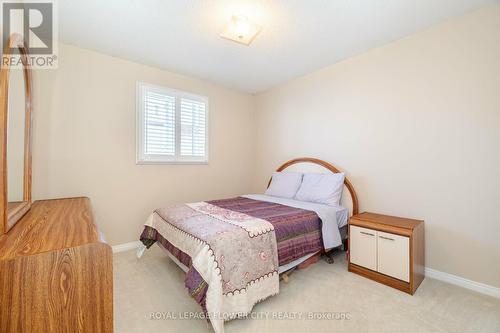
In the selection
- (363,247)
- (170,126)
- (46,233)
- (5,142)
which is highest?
(170,126)

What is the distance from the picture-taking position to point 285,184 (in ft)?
11.1

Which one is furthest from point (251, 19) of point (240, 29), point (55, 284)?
point (55, 284)

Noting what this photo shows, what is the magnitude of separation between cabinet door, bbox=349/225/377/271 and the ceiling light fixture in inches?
87.6

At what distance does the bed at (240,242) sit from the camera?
1.53m

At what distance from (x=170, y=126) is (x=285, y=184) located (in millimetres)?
1963

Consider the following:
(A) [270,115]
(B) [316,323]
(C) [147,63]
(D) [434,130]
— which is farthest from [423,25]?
(C) [147,63]

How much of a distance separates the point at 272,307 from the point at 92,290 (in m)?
1.33

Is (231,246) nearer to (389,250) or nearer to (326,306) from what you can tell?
(326,306)

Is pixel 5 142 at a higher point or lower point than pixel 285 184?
higher

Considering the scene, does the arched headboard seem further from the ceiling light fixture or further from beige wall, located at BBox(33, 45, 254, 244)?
the ceiling light fixture

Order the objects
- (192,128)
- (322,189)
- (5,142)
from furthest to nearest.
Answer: (192,128) < (322,189) < (5,142)

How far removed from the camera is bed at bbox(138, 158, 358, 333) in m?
1.53

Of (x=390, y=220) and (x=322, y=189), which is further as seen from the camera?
(x=322, y=189)

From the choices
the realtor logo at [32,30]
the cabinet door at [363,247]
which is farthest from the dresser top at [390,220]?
the realtor logo at [32,30]
